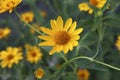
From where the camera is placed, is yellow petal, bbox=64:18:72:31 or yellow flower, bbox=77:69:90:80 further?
yellow flower, bbox=77:69:90:80

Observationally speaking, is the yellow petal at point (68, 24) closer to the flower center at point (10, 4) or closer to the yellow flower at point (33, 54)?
the flower center at point (10, 4)

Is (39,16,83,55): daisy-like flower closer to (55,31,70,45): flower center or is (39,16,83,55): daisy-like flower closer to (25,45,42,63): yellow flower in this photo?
(55,31,70,45): flower center

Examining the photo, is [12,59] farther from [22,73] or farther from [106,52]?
[106,52]

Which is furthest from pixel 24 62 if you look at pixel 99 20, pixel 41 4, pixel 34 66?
pixel 41 4

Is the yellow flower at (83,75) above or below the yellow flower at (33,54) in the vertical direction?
below

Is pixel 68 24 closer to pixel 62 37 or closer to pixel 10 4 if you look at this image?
pixel 62 37

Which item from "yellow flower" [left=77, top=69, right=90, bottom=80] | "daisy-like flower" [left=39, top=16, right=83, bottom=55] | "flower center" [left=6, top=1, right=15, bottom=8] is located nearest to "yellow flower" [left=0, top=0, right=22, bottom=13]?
"flower center" [left=6, top=1, right=15, bottom=8]

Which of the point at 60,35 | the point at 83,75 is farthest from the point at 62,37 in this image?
the point at 83,75

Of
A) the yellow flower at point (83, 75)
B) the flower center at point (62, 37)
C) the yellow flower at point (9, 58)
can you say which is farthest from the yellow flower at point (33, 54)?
the flower center at point (62, 37)
